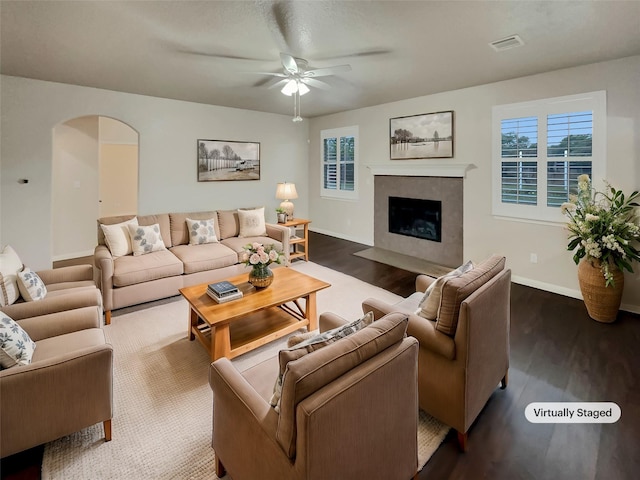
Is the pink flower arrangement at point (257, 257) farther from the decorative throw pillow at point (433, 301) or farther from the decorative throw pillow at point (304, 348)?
the decorative throw pillow at point (304, 348)

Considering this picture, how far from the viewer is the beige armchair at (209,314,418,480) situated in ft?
3.74

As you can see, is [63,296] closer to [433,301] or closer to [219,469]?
[219,469]

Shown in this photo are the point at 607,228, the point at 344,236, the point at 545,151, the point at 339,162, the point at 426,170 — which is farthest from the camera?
the point at 344,236

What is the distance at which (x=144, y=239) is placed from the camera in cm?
421

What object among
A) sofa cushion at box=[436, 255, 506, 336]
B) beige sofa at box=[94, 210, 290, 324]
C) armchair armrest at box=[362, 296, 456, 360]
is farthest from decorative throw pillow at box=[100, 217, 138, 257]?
sofa cushion at box=[436, 255, 506, 336]

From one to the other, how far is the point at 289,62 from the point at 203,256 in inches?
98.7

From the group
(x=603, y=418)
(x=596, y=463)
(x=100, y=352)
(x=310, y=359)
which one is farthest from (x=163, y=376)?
(x=603, y=418)

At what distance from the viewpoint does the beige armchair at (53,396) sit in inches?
62.9

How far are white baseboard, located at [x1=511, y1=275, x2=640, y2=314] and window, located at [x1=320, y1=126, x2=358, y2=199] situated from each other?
11.4 feet

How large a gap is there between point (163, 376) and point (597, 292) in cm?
414

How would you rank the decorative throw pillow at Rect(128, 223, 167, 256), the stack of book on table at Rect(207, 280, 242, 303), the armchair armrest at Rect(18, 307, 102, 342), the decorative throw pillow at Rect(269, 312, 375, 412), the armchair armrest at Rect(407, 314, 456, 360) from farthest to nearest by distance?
1. the decorative throw pillow at Rect(128, 223, 167, 256)
2. the stack of book on table at Rect(207, 280, 242, 303)
3. the armchair armrest at Rect(18, 307, 102, 342)
4. the armchair armrest at Rect(407, 314, 456, 360)
5. the decorative throw pillow at Rect(269, 312, 375, 412)

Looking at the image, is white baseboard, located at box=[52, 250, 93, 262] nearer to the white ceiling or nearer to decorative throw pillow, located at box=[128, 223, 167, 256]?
decorative throw pillow, located at box=[128, 223, 167, 256]

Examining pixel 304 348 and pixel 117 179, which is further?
pixel 117 179

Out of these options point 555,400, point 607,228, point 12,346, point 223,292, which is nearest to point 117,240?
point 223,292
